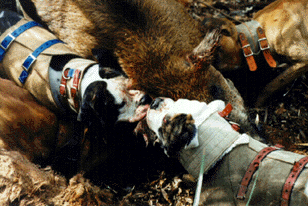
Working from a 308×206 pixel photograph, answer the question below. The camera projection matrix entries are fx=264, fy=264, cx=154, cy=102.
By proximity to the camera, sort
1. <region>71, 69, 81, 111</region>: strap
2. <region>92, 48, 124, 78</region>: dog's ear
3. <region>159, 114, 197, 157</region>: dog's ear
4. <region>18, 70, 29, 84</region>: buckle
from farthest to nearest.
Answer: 1. <region>92, 48, 124, 78</region>: dog's ear
2. <region>18, 70, 29, 84</region>: buckle
3. <region>71, 69, 81, 111</region>: strap
4. <region>159, 114, 197, 157</region>: dog's ear

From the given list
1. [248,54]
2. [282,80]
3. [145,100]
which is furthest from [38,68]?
[282,80]

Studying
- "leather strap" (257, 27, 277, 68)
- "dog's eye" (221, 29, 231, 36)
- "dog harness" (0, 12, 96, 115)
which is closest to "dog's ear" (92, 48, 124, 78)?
"dog harness" (0, 12, 96, 115)

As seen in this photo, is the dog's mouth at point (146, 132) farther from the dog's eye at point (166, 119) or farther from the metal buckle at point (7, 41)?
the metal buckle at point (7, 41)

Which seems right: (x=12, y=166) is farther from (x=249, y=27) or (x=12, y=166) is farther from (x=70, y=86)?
(x=249, y=27)

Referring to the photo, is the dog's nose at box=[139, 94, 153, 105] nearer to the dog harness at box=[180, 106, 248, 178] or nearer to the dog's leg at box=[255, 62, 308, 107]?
the dog harness at box=[180, 106, 248, 178]

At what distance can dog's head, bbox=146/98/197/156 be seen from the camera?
4.13 feet

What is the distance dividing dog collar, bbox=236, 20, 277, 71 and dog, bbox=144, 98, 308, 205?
1313 mm

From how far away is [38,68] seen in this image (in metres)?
1.75

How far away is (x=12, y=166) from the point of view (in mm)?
1154

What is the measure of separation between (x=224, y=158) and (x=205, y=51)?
2.60ft

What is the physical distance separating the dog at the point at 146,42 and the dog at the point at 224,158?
450mm

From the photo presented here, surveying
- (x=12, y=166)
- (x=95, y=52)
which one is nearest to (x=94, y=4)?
(x=95, y=52)

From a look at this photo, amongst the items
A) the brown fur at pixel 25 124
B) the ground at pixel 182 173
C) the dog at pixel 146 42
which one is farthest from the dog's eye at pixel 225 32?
the brown fur at pixel 25 124

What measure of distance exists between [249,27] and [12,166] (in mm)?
2449
